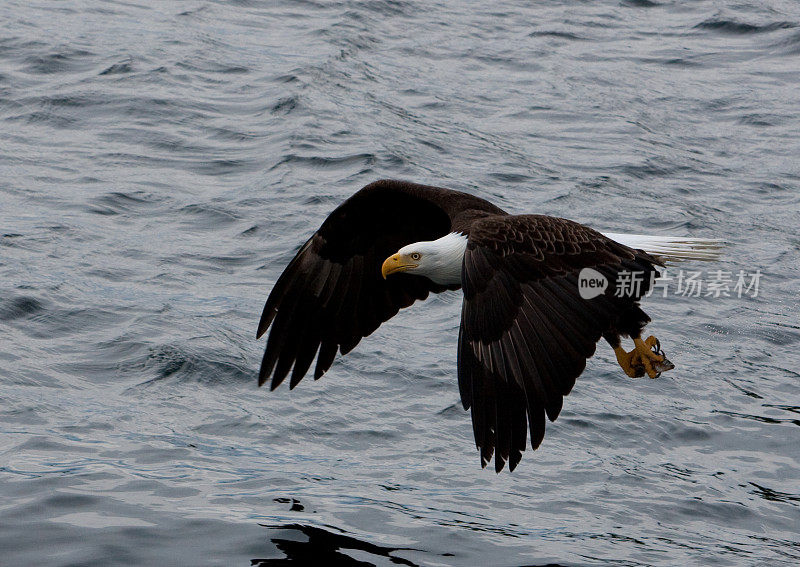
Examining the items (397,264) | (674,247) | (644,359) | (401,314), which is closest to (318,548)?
(397,264)

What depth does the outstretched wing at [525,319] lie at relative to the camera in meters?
5.29

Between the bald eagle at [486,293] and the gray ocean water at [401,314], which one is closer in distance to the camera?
the bald eagle at [486,293]

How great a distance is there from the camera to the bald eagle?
534 centimetres

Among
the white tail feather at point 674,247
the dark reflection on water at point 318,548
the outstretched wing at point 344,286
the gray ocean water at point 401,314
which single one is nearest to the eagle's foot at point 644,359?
the white tail feather at point 674,247

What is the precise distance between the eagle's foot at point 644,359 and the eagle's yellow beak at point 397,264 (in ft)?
3.81

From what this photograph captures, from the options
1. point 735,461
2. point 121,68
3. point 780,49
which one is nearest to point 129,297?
point 735,461

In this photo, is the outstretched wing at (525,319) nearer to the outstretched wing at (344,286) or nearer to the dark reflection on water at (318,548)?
the dark reflection on water at (318,548)

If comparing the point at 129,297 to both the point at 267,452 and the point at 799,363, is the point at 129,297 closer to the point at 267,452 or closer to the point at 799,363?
the point at 267,452

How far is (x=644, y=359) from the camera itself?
21.5 feet

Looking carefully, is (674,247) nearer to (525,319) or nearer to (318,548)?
(525,319)

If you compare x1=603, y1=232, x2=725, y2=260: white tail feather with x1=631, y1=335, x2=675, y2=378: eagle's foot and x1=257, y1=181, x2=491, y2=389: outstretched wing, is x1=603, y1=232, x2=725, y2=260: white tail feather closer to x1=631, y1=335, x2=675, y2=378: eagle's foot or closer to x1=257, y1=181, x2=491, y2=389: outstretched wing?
x1=631, y1=335, x2=675, y2=378: eagle's foot

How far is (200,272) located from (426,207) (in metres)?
2.41

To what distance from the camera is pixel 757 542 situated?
19.8 feet

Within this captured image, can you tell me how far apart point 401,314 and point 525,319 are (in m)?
3.25
